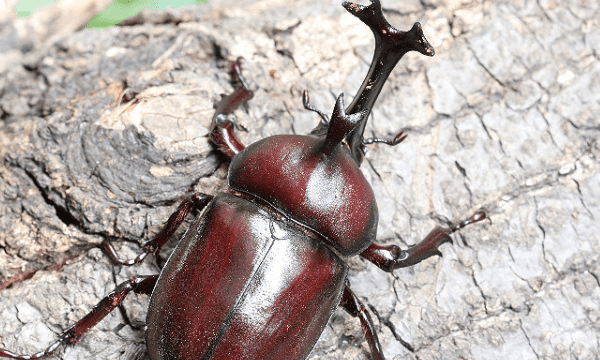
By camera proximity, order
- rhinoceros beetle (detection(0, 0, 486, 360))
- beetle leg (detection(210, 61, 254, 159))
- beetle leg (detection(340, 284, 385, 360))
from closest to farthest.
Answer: rhinoceros beetle (detection(0, 0, 486, 360)) < beetle leg (detection(340, 284, 385, 360)) < beetle leg (detection(210, 61, 254, 159))

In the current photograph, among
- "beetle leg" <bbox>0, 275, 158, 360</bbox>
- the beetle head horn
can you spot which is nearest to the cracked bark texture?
"beetle leg" <bbox>0, 275, 158, 360</bbox>

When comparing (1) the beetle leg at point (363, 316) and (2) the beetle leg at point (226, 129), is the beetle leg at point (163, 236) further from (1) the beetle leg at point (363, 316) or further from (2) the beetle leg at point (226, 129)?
(1) the beetle leg at point (363, 316)

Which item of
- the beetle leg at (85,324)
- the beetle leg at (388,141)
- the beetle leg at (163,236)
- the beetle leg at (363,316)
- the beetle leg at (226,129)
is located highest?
the beetle leg at (388,141)

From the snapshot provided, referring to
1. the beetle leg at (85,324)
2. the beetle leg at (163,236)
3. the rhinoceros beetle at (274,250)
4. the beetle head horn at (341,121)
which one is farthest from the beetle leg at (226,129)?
the beetle leg at (85,324)

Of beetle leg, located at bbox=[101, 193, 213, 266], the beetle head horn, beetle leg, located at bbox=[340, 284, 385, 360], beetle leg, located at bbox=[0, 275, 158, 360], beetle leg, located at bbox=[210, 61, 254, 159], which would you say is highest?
the beetle head horn

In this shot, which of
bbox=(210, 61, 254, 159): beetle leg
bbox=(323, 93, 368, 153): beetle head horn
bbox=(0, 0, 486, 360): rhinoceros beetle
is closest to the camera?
bbox=(0, 0, 486, 360): rhinoceros beetle

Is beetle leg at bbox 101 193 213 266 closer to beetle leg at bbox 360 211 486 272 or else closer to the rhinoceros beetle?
the rhinoceros beetle

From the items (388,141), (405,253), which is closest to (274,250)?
(405,253)
